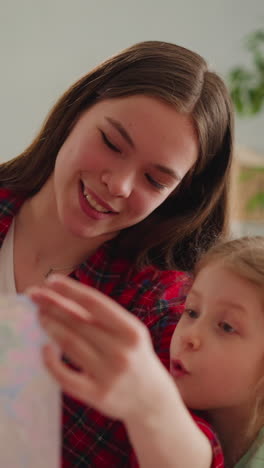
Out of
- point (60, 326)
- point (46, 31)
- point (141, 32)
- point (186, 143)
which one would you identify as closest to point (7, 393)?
point (60, 326)

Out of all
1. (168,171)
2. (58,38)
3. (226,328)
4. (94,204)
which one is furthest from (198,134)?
(58,38)

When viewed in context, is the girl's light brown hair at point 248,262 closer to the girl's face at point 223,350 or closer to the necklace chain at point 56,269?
the girl's face at point 223,350

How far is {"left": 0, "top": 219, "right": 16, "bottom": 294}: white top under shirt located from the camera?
975 mm

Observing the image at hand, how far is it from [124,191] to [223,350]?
0.82 ft

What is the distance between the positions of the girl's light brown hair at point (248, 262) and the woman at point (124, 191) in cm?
10

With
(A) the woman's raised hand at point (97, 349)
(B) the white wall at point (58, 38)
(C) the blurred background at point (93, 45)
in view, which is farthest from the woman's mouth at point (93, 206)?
(B) the white wall at point (58, 38)

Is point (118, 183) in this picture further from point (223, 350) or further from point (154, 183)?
point (223, 350)

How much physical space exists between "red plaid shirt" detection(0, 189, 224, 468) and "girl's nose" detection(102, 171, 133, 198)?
18 cm

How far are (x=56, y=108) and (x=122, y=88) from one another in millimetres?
209

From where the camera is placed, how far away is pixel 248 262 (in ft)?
2.72

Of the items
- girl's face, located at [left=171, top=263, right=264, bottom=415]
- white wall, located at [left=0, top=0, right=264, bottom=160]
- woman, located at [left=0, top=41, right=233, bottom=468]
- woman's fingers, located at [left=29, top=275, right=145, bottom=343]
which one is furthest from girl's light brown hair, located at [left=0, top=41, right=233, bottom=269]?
white wall, located at [left=0, top=0, right=264, bottom=160]

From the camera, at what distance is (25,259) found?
1.03 m

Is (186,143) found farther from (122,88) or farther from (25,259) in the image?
(25,259)

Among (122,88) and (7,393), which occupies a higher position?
(122,88)
